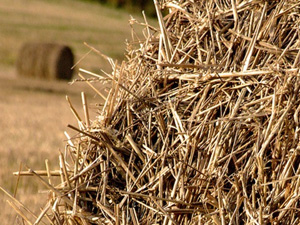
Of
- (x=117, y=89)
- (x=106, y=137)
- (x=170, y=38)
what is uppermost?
(x=170, y=38)

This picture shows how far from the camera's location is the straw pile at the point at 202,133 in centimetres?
309

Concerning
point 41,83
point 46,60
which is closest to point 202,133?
point 41,83

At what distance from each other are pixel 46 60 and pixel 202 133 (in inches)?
657

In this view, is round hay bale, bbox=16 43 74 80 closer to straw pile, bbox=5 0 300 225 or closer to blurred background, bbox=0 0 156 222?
blurred background, bbox=0 0 156 222

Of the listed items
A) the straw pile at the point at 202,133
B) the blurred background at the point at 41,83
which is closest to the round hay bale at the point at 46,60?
the blurred background at the point at 41,83

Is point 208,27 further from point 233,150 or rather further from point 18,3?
point 18,3

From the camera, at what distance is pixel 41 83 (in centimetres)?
1836

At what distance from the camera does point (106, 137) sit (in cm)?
339

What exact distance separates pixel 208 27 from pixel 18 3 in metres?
36.2

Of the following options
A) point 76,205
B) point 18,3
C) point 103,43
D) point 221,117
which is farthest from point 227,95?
point 18,3

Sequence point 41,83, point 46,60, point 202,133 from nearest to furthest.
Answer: point 202,133
point 41,83
point 46,60

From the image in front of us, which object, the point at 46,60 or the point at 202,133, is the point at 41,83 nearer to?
the point at 46,60

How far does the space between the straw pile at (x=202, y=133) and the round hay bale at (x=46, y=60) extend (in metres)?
16.1

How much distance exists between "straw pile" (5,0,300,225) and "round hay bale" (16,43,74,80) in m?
16.1
